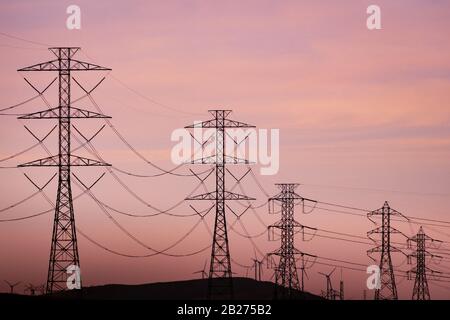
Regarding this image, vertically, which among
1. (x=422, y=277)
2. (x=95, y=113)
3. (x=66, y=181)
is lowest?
(x=422, y=277)

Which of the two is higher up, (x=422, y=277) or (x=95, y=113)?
(x=95, y=113)
